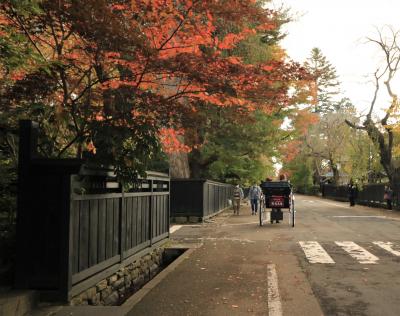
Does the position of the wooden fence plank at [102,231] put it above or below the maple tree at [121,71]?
below

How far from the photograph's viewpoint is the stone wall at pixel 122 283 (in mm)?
6442

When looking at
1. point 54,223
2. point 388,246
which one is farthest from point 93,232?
point 388,246

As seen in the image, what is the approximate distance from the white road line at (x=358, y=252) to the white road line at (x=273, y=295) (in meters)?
2.40

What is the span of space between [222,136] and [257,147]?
2.12 m

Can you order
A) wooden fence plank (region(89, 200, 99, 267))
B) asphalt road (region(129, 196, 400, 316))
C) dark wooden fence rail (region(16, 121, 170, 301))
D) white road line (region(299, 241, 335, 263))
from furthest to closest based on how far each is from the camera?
white road line (region(299, 241, 335, 263)), wooden fence plank (region(89, 200, 99, 267)), asphalt road (region(129, 196, 400, 316)), dark wooden fence rail (region(16, 121, 170, 301))

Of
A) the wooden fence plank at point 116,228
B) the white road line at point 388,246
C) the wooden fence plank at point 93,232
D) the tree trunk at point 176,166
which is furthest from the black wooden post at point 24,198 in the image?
the tree trunk at point 176,166

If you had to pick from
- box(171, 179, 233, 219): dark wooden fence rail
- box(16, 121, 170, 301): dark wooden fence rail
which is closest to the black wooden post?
box(16, 121, 170, 301): dark wooden fence rail

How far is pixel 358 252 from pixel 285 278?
152 inches

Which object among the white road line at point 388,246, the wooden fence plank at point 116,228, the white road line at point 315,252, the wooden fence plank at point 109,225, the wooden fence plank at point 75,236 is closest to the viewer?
the wooden fence plank at point 75,236

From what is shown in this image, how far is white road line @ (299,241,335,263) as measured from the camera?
9586 millimetres

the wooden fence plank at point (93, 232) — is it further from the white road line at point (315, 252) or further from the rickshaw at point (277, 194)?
the rickshaw at point (277, 194)

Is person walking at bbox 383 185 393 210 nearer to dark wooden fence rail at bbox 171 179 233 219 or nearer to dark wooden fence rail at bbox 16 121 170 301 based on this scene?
dark wooden fence rail at bbox 171 179 233 219

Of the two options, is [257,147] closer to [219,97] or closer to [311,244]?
[311,244]

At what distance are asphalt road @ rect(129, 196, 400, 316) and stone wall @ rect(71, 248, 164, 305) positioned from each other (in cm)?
80
